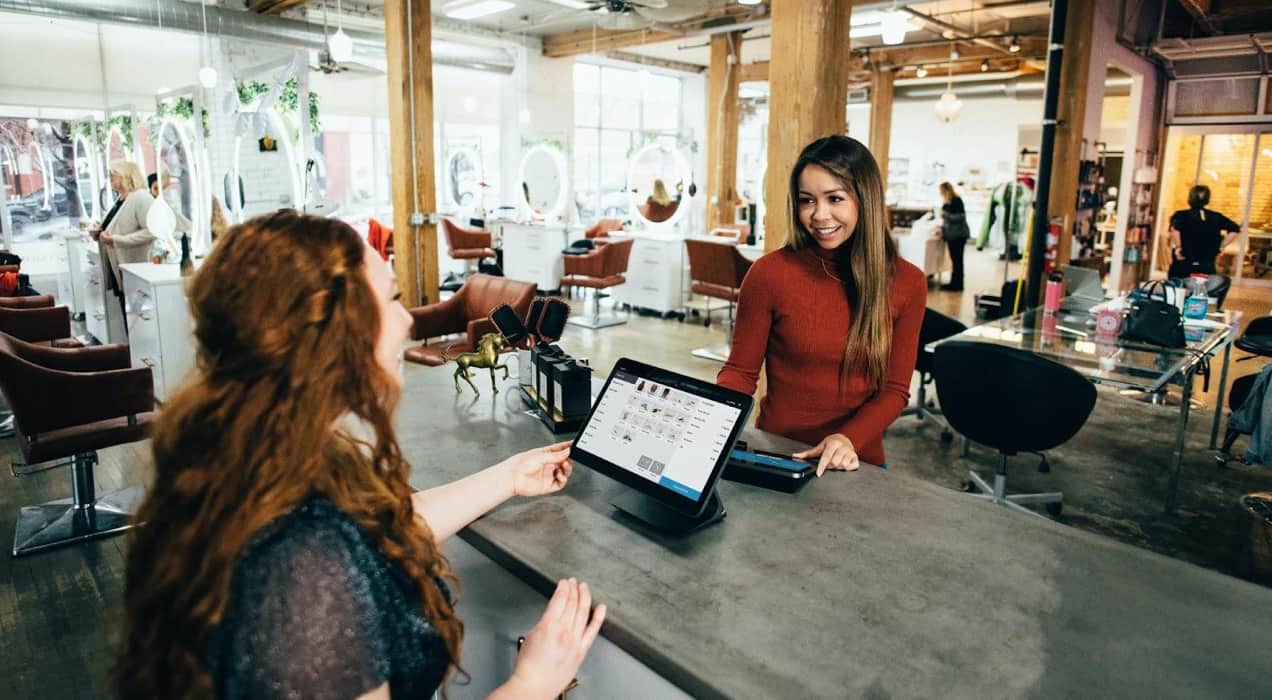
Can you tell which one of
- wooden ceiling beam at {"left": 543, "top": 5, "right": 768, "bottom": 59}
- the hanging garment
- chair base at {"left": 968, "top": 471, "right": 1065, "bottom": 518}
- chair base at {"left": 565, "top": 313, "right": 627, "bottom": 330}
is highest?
wooden ceiling beam at {"left": 543, "top": 5, "right": 768, "bottom": 59}

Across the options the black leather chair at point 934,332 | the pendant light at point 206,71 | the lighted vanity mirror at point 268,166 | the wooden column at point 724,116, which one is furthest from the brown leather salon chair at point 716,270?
the pendant light at point 206,71

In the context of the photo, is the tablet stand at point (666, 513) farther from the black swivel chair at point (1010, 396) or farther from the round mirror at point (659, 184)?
the round mirror at point (659, 184)

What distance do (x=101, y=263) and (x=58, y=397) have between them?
391 cm

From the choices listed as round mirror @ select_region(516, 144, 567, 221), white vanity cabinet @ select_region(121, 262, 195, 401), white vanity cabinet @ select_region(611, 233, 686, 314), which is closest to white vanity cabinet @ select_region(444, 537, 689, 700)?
white vanity cabinet @ select_region(121, 262, 195, 401)

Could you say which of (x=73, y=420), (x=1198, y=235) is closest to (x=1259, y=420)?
(x=73, y=420)

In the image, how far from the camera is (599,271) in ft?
26.9

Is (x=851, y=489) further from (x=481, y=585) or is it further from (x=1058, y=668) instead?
(x=481, y=585)

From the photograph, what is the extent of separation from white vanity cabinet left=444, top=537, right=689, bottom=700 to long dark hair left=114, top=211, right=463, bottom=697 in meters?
0.49

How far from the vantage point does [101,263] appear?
6.50 metres

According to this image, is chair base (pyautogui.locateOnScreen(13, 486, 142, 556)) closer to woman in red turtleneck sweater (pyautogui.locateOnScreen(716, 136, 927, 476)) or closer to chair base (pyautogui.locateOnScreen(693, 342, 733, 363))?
woman in red turtleneck sweater (pyautogui.locateOnScreen(716, 136, 927, 476))

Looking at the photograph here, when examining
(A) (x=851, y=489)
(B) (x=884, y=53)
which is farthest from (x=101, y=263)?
(B) (x=884, y=53)

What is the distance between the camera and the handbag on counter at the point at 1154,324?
3.82m

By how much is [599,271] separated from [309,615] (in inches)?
293

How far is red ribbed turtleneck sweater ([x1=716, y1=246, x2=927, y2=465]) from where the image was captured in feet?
6.82
